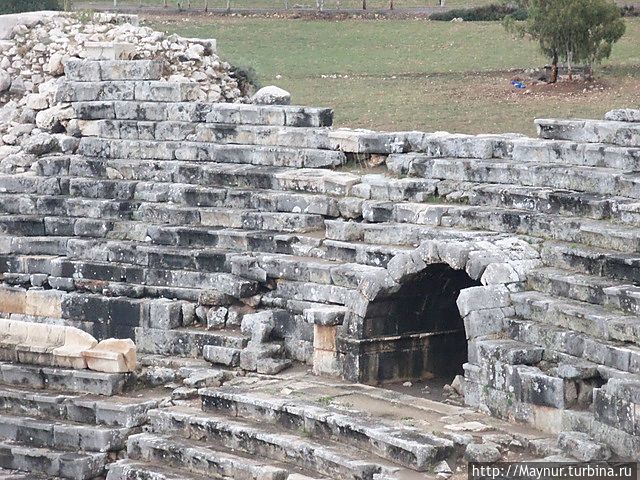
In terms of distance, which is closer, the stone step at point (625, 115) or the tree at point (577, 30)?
the stone step at point (625, 115)

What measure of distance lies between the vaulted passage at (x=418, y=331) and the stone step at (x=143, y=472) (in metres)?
2.77

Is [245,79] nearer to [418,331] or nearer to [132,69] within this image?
[132,69]

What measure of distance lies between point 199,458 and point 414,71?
16981 mm

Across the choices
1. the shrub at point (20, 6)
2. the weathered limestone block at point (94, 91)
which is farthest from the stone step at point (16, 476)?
the shrub at point (20, 6)

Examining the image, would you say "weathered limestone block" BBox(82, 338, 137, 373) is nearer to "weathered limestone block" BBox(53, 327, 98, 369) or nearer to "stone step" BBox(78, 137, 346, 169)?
"weathered limestone block" BBox(53, 327, 98, 369)

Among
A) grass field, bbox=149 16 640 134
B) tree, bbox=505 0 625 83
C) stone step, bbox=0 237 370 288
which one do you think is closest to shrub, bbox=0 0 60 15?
grass field, bbox=149 16 640 134

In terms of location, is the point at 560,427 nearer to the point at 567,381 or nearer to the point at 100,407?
the point at 567,381

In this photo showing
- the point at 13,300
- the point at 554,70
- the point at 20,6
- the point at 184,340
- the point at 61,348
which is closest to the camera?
the point at 61,348

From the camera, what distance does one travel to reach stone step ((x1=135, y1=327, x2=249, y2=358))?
22203 millimetres

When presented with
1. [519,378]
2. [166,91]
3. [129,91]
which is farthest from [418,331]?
[129,91]

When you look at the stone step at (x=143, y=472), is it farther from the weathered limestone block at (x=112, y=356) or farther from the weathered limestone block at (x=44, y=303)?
the weathered limestone block at (x=44, y=303)

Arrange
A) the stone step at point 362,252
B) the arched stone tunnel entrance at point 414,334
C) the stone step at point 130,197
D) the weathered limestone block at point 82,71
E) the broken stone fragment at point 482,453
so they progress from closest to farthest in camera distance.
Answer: the broken stone fragment at point 482,453, the arched stone tunnel entrance at point 414,334, the stone step at point 362,252, the stone step at point 130,197, the weathered limestone block at point 82,71

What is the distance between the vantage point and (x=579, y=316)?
18.5 metres

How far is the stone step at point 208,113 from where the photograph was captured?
24.1m
